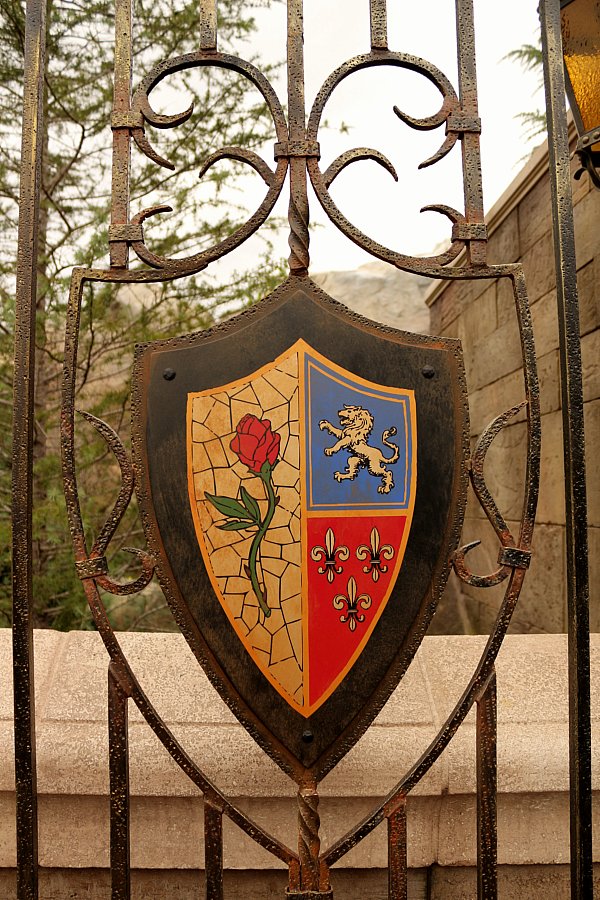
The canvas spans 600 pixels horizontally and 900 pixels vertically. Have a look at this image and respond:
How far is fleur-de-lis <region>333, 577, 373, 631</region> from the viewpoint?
85 cm

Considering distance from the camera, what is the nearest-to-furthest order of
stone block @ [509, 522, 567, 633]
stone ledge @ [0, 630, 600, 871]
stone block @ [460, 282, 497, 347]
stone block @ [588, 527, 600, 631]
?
1. stone ledge @ [0, 630, 600, 871]
2. stone block @ [588, 527, 600, 631]
3. stone block @ [509, 522, 567, 633]
4. stone block @ [460, 282, 497, 347]

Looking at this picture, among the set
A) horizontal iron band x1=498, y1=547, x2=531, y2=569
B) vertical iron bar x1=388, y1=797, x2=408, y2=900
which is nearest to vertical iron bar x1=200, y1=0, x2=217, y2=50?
horizontal iron band x1=498, y1=547, x2=531, y2=569

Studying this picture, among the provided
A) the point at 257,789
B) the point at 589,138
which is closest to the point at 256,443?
the point at 257,789

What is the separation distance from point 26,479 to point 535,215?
1.95 metres

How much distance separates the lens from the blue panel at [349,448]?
0.86 m

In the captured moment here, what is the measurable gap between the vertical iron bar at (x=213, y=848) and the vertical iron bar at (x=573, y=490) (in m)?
0.46

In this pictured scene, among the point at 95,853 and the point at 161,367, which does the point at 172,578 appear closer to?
the point at 161,367

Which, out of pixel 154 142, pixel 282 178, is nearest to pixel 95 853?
pixel 282 178

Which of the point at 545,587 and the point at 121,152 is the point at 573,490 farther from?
the point at 545,587

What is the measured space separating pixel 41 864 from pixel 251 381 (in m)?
0.80

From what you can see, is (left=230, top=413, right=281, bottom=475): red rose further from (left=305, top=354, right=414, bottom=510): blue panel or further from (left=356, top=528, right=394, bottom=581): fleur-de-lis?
(left=356, top=528, right=394, bottom=581): fleur-de-lis

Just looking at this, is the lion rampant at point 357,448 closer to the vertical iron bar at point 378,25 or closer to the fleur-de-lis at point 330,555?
the fleur-de-lis at point 330,555

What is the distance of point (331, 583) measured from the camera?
853 mm

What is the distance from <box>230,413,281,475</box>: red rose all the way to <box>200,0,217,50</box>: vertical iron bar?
51 cm
